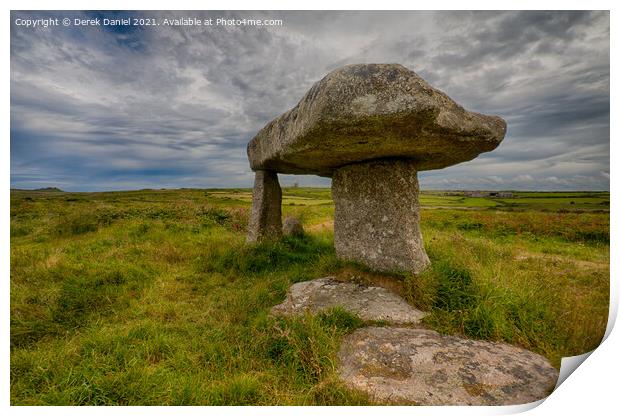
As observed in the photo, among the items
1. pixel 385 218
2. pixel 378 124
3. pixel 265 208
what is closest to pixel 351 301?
pixel 385 218

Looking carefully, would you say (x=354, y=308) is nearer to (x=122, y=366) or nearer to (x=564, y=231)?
(x=122, y=366)

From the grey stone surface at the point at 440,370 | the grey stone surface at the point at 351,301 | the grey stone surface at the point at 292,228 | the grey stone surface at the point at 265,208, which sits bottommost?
the grey stone surface at the point at 440,370

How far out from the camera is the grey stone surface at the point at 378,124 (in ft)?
11.9

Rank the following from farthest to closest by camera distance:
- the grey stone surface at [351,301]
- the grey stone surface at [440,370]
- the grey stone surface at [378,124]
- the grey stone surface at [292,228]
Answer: the grey stone surface at [292,228], the grey stone surface at [351,301], the grey stone surface at [378,124], the grey stone surface at [440,370]

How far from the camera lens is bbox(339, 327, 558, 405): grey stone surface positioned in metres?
2.85

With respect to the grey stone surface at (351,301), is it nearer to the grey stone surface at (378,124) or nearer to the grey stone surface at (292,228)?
the grey stone surface at (378,124)

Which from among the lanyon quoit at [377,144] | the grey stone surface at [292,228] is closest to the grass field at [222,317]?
the lanyon quoit at [377,144]

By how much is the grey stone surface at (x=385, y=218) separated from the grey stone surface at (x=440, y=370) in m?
1.80

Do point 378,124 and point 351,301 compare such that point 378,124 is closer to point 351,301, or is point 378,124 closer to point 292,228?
point 351,301

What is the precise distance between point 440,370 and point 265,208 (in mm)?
5807

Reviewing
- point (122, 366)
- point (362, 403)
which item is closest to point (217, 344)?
point (122, 366)

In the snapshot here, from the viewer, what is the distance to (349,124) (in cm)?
385

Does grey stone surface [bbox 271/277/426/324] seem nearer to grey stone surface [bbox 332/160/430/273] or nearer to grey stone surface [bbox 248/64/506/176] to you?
grey stone surface [bbox 332/160/430/273]

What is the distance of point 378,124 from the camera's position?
387 cm
